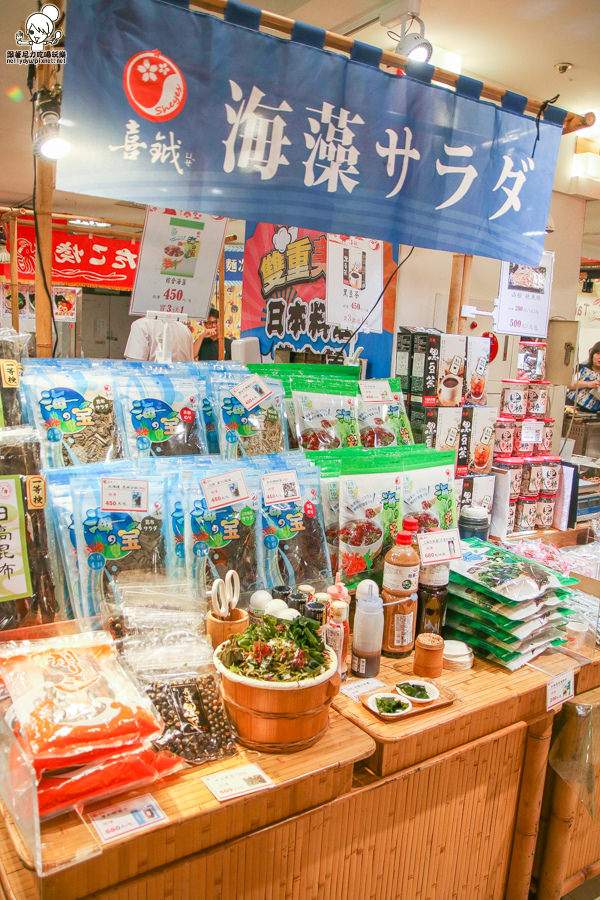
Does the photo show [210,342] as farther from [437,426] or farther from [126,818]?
[126,818]

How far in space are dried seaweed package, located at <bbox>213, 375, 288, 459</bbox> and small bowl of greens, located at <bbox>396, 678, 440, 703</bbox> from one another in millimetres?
942

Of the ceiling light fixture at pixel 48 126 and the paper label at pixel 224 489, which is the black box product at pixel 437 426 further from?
the ceiling light fixture at pixel 48 126

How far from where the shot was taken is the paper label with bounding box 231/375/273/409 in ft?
7.51

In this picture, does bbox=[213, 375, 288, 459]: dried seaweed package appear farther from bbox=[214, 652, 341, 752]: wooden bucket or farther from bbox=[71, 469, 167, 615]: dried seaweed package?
bbox=[214, 652, 341, 752]: wooden bucket

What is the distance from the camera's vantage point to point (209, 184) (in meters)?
1.80

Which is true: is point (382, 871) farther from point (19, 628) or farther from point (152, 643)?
point (19, 628)

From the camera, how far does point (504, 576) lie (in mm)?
2072

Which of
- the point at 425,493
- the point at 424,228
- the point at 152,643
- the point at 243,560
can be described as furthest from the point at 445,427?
the point at 152,643

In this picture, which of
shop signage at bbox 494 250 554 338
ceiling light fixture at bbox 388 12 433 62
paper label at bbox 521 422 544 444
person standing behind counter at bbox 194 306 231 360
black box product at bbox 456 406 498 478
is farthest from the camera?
person standing behind counter at bbox 194 306 231 360

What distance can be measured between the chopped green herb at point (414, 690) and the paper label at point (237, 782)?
53 cm

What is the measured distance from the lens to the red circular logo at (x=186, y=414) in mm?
2225

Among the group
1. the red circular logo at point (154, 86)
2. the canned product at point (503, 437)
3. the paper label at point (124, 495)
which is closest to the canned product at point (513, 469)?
the canned product at point (503, 437)

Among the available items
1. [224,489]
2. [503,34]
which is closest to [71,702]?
[224,489]

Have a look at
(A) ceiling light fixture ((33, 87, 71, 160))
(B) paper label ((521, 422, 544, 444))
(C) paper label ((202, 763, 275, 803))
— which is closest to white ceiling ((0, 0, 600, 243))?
(A) ceiling light fixture ((33, 87, 71, 160))
